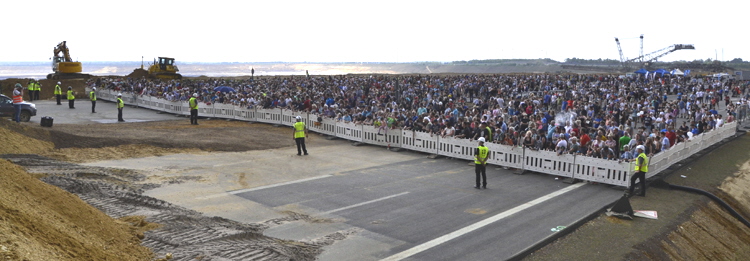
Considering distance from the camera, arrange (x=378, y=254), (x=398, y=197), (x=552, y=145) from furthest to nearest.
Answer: (x=552, y=145) < (x=398, y=197) < (x=378, y=254)

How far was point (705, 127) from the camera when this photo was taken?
80.7 ft

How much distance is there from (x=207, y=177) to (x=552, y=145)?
10766 mm

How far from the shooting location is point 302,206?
12.8 metres

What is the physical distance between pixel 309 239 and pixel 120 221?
Answer: 11.5 feet

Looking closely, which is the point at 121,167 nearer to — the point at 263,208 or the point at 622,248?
the point at 263,208

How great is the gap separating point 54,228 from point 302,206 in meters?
5.68

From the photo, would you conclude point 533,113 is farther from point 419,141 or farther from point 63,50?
point 63,50

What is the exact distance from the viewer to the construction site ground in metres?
8.98

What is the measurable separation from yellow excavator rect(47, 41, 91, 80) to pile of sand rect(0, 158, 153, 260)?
4853 centimetres

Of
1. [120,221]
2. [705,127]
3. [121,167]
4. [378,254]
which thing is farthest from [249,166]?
[705,127]

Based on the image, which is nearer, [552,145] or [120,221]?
[120,221]

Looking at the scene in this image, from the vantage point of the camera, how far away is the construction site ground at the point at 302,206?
354 inches

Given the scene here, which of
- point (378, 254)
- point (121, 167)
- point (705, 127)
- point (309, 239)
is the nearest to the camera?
point (378, 254)

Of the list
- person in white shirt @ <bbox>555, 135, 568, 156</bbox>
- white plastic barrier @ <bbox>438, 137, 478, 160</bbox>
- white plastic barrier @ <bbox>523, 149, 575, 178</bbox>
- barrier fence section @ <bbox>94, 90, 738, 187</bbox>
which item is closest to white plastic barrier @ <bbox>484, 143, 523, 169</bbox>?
barrier fence section @ <bbox>94, 90, 738, 187</bbox>
